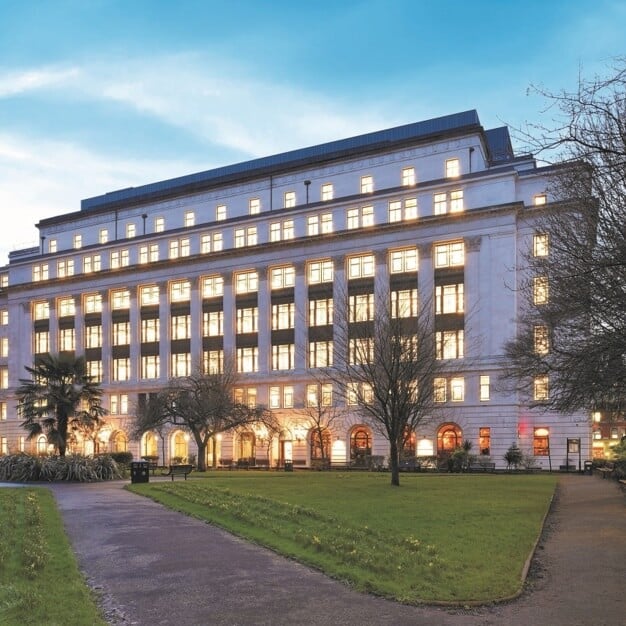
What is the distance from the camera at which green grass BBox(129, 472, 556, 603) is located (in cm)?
1184

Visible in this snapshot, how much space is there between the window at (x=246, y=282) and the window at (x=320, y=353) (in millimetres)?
9078

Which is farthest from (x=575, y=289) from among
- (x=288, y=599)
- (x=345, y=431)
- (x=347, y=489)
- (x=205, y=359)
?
(x=205, y=359)

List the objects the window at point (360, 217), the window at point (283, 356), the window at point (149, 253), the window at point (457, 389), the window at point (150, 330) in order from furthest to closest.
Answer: the window at point (149, 253)
the window at point (150, 330)
the window at point (283, 356)
the window at point (360, 217)
the window at point (457, 389)

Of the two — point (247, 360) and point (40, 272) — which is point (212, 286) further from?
point (40, 272)

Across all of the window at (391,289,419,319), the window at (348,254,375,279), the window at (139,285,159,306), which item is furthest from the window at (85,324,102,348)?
the window at (391,289,419,319)

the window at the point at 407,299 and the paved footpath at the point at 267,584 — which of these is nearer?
the paved footpath at the point at 267,584

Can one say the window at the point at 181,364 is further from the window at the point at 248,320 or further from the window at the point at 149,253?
the window at the point at 149,253

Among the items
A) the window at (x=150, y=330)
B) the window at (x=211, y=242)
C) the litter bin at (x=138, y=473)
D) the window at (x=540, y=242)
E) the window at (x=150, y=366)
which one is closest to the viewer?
the window at (x=540, y=242)

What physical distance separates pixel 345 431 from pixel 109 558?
2099 inches

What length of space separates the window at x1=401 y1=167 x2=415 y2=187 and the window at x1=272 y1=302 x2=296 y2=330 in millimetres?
15577

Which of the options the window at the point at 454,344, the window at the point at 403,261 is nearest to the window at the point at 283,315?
the window at the point at 403,261

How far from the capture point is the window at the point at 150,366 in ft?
257

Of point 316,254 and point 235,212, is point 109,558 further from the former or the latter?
point 235,212

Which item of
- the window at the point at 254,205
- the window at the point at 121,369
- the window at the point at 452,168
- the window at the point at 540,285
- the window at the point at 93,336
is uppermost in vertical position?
the window at the point at 452,168
